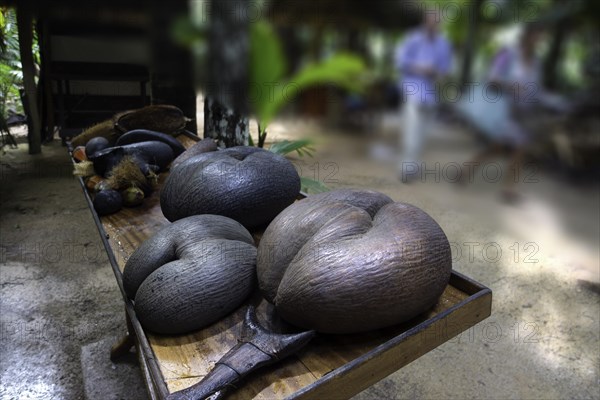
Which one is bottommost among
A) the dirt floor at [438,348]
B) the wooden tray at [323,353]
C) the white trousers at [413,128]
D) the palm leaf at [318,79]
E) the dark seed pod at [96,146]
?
the dirt floor at [438,348]

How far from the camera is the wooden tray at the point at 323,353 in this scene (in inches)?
32.0

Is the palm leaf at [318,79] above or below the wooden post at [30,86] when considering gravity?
above

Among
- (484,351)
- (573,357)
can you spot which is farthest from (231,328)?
(573,357)

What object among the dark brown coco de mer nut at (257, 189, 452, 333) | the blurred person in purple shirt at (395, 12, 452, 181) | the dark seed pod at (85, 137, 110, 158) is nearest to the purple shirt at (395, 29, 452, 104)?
the blurred person in purple shirt at (395, 12, 452, 181)

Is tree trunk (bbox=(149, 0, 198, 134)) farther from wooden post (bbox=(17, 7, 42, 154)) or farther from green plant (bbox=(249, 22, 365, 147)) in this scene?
wooden post (bbox=(17, 7, 42, 154))

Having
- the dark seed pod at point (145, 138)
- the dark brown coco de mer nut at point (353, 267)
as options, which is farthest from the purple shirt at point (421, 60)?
the dark seed pod at point (145, 138)

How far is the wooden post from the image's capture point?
399 centimetres

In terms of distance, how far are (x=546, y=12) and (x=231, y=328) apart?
87 centimetres

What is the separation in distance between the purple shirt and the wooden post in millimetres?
4160

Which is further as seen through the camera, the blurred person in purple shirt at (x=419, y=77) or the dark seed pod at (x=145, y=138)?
the dark seed pod at (x=145, y=138)

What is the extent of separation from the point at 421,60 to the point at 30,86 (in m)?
4.82

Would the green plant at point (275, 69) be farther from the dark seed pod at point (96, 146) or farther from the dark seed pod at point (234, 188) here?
the dark seed pod at point (96, 146)

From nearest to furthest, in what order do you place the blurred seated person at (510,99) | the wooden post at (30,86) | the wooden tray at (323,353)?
the blurred seated person at (510,99)
the wooden tray at (323,353)
the wooden post at (30,86)

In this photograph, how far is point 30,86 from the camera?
4.32 metres
